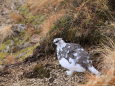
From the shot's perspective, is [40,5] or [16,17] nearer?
[40,5]

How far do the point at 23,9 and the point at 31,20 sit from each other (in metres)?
0.78

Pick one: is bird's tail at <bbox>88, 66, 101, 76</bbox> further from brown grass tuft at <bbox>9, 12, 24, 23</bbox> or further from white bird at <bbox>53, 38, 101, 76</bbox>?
brown grass tuft at <bbox>9, 12, 24, 23</bbox>

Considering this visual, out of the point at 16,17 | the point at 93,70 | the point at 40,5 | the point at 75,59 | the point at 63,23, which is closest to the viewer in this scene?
the point at 93,70

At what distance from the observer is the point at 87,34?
4430mm

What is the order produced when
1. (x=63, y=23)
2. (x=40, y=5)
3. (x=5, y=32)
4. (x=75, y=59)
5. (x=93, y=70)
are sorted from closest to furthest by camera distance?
(x=93, y=70)
(x=75, y=59)
(x=63, y=23)
(x=40, y=5)
(x=5, y=32)

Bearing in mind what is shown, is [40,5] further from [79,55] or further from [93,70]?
[93,70]

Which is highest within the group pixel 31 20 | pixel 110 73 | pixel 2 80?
pixel 31 20

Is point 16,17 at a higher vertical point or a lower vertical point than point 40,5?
lower

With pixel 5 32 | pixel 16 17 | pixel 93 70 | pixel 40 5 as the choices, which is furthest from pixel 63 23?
pixel 16 17

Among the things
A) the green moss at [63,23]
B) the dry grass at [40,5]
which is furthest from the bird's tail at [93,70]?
the dry grass at [40,5]

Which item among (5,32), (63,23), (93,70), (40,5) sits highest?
(40,5)

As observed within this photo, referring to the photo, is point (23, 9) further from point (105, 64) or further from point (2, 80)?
point (105, 64)

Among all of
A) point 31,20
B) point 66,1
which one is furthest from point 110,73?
point 31,20

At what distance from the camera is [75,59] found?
146 inches
